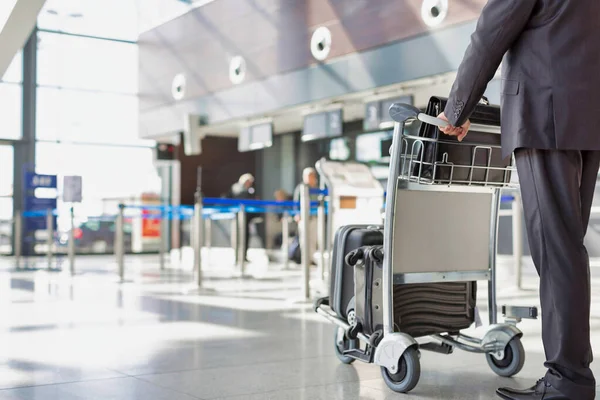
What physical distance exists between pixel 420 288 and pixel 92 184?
15445 mm

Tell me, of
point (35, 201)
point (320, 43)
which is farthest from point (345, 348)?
point (35, 201)

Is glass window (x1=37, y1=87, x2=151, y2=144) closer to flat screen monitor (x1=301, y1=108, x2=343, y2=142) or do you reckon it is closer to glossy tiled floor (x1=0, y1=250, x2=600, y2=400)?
flat screen monitor (x1=301, y1=108, x2=343, y2=142)

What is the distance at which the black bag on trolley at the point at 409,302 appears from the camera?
299 cm

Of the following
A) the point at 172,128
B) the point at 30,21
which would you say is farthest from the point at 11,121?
the point at 30,21

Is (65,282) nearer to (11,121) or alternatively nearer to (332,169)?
(332,169)

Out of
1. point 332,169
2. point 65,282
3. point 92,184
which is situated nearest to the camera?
point 332,169

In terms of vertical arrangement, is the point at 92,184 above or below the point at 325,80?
below

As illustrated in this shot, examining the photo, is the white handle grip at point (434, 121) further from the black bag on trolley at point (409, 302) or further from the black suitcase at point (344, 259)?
the black suitcase at point (344, 259)

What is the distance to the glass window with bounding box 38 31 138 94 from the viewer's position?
1736 centimetres

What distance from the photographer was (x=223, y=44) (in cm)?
1429

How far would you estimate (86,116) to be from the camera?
1745 centimetres

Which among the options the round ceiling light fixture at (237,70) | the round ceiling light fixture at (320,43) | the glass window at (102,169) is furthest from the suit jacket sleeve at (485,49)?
the glass window at (102,169)

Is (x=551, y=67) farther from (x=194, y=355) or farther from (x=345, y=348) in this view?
(x=194, y=355)

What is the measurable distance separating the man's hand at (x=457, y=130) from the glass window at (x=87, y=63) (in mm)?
15983
